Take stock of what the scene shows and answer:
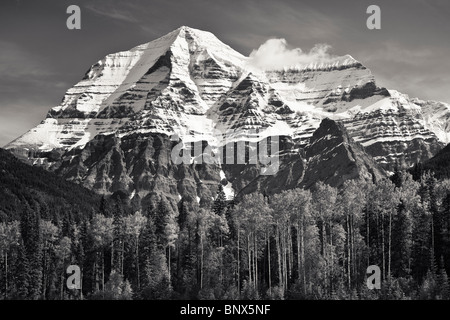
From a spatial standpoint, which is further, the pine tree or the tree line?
the pine tree

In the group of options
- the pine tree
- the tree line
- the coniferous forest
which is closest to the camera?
the coniferous forest

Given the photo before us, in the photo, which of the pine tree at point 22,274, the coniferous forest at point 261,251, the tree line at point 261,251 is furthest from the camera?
the pine tree at point 22,274

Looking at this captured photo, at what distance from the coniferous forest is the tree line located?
0.24 meters

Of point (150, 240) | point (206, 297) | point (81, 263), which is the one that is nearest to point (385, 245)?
point (206, 297)

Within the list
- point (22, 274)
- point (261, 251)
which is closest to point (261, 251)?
point (261, 251)

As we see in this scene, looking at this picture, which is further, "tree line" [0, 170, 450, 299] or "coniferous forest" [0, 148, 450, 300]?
"tree line" [0, 170, 450, 299]

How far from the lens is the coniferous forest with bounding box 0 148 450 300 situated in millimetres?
148375

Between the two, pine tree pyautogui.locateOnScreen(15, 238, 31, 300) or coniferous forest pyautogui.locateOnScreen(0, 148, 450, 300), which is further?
pine tree pyautogui.locateOnScreen(15, 238, 31, 300)

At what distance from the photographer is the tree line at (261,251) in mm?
148500

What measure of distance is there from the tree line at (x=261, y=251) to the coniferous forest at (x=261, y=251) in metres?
0.24

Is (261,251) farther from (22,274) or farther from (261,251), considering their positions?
(22,274)

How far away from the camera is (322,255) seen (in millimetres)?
160500

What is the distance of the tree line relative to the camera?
148500 millimetres

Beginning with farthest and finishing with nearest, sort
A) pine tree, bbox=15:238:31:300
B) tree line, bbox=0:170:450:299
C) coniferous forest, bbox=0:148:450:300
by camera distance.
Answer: pine tree, bbox=15:238:31:300
tree line, bbox=0:170:450:299
coniferous forest, bbox=0:148:450:300
